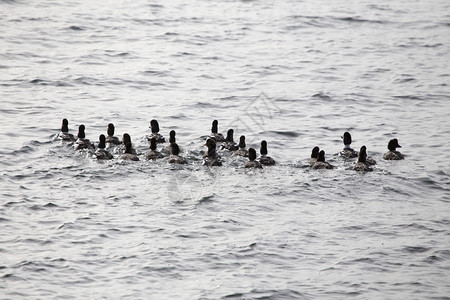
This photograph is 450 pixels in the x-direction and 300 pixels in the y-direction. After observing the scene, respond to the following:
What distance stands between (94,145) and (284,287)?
376 inches

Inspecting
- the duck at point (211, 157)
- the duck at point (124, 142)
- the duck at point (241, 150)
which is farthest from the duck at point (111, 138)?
the duck at point (241, 150)

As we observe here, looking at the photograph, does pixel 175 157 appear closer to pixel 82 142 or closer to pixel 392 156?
pixel 82 142

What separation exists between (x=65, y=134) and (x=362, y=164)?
29.5 feet

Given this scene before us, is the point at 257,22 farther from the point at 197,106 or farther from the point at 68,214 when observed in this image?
the point at 68,214

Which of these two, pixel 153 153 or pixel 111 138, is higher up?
pixel 111 138

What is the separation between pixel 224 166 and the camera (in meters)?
24.7

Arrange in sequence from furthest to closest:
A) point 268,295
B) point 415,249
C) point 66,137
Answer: point 66,137 → point 415,249 → point 268,295

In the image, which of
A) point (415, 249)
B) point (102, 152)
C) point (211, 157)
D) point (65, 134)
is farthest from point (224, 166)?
point (415, 249)

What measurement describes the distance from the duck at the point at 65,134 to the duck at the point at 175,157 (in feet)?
11.2

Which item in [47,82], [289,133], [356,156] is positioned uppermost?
[47,82]

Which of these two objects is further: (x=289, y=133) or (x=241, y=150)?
(x=289, y=133)

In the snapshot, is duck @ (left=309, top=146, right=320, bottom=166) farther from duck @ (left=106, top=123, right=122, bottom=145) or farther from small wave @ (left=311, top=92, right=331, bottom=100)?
small wave @ (left=311, top=92, right=331, bottom=100)

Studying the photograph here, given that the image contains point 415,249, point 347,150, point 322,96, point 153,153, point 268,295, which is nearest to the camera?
point 268,295

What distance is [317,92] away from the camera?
113ft
